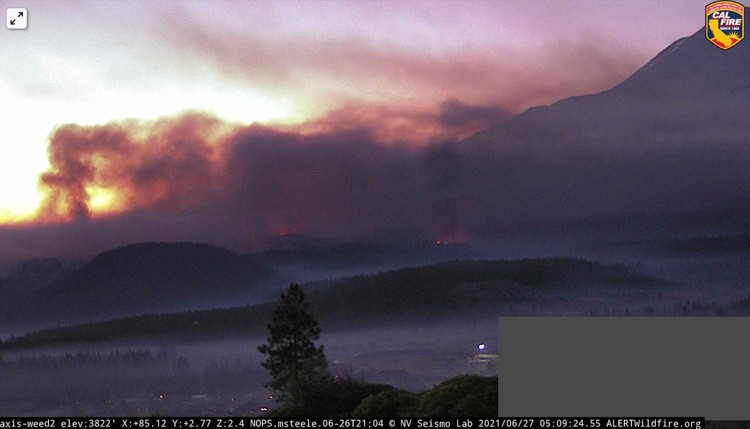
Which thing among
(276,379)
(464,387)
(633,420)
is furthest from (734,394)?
(276,379)

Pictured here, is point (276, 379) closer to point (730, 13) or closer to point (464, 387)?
point (464, 387)

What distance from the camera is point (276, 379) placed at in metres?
103

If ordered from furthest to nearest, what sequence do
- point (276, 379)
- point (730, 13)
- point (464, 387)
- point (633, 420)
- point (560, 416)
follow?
point (730, 13) → point (276, 379) → point (464, 387) → point (560, 416) → point (633, 420)

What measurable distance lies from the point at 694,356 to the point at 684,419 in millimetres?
10234

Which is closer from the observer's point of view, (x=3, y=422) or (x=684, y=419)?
(x=684, y=419)

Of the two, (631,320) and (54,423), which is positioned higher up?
(631,320)
